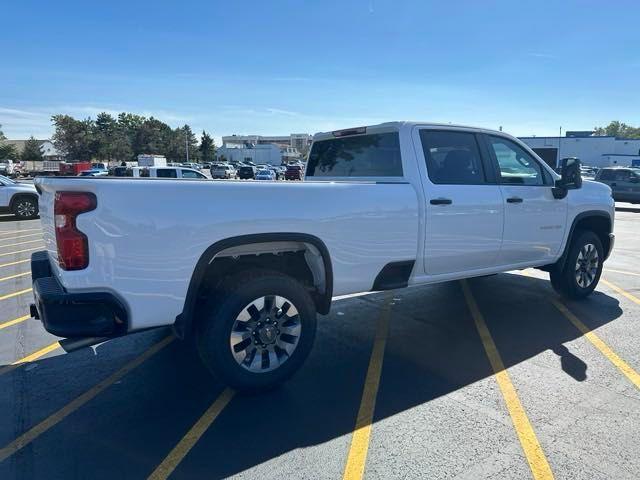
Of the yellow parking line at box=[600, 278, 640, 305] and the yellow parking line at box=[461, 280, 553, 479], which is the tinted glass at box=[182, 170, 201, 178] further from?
the yellow parking line at box=[461, 280, 553, 479]

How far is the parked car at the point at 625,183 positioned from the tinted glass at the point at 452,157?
18.6 metres

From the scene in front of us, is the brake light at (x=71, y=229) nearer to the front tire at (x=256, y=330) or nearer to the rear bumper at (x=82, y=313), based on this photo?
the rear bumper at (x=82, y=313)

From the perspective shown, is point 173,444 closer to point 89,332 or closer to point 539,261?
point 89,332

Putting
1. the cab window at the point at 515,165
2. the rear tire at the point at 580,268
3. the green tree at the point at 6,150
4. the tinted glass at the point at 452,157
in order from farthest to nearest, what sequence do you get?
the green tree at the point at 6,150 < the rear tire at the point at 580,268 < the cab window at the point at 515,165 < the tinted glass at the point at 452,157

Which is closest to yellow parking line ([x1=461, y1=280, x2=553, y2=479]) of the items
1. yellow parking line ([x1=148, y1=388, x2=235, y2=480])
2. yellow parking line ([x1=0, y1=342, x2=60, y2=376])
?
yellow parking line ([x1=148, y1=388, x2=235, y2=480])

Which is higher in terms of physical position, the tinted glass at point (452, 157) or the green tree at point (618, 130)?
the green tree at point (618, 130)

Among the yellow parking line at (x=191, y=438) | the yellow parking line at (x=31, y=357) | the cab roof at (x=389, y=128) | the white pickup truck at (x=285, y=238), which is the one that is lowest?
the yellow parking line at (x=191, y=438)

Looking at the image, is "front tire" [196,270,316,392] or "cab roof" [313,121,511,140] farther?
"cab roof" [313,121,511,140]

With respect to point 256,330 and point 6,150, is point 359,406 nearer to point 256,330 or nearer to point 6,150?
point 256,330

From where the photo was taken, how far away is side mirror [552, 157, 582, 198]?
5352 millimetres

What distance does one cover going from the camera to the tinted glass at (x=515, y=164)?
5.07 m

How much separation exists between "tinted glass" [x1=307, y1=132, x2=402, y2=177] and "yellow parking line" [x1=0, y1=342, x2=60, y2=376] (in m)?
3.28

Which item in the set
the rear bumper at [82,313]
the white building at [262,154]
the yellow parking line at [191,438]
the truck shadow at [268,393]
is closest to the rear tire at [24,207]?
the truck shadow at [268,393]

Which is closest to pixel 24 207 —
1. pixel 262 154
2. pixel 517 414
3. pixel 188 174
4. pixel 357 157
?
pixel 188 174
